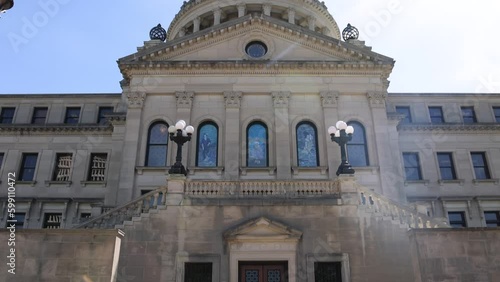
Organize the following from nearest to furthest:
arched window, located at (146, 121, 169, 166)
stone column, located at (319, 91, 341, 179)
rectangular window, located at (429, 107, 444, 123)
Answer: stone column, located at (319, 91, 341, 179) < arched window, located at (146, 121, 169, 166) < rectangular window, located at (429, 107, 444, 123)

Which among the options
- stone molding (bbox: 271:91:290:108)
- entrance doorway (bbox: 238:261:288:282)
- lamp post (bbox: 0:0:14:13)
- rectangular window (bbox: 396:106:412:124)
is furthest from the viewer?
rectangular window (bbox: 396:106:412:124)

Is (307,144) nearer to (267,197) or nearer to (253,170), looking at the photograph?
(253,170)

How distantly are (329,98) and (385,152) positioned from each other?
201 inches

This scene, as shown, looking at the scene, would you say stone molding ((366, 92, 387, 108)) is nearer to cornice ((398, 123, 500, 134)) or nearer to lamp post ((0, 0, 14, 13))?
cornice ((398, 123, 500, 134))

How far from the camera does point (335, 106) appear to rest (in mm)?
27766

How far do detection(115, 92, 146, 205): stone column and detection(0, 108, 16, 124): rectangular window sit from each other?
44.9 feet

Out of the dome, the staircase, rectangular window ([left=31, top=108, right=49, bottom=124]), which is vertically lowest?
the staircase

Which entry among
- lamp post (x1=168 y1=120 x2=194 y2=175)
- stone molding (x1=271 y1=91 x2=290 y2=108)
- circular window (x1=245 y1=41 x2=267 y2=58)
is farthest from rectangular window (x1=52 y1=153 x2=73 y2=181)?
stone molding (x1=271 y1=91 x2=290 y2=108)

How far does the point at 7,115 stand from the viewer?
3488 cm

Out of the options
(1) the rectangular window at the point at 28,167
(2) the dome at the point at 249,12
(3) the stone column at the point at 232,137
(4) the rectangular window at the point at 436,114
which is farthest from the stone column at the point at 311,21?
(1) the rectangular window at the point at 28,167

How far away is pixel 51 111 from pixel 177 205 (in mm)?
22142

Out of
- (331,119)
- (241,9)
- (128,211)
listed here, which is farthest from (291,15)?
(128,211)

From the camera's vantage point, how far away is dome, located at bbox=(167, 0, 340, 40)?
45.2 metres

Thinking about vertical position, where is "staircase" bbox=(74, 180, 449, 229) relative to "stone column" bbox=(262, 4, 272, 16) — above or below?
below
